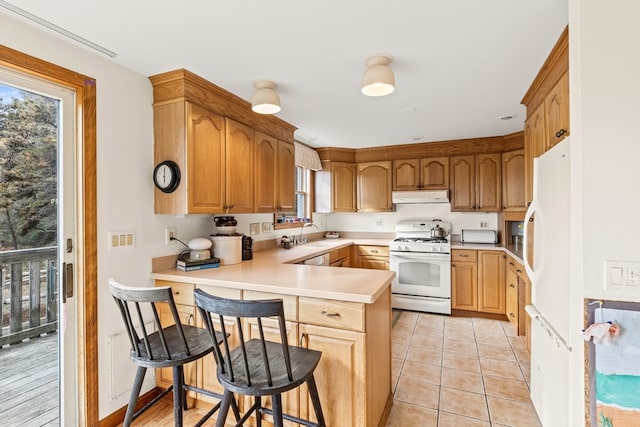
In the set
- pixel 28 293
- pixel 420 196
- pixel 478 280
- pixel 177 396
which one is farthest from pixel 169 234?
pixel 478 280

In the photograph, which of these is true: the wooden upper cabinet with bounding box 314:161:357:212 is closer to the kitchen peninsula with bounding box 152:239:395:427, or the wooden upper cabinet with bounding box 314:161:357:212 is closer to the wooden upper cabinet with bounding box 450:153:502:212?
the wooden upper cabinet with bounding box 450:153:502:212

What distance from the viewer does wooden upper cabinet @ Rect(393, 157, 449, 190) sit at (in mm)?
4234

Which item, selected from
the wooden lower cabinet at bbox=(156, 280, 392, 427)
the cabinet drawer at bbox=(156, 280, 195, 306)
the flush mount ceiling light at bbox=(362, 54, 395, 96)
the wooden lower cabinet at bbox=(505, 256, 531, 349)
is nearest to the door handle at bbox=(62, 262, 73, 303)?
the cabinet drawer at bbox=(156, 280, 195, 306)

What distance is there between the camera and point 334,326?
1.63m

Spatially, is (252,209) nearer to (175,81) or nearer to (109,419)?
(175,81)

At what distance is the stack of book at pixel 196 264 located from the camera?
7.13 ft

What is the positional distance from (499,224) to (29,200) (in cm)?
483

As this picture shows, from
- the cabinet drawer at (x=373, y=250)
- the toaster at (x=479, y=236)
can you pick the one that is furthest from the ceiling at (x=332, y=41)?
the cabinet drawer at (x=373, y=250)

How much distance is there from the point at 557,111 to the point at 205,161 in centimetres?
230

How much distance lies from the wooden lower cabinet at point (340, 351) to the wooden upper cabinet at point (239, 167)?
88 centimetres

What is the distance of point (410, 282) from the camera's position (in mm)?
4059

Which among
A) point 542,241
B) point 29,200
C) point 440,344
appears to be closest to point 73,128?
point 29,200

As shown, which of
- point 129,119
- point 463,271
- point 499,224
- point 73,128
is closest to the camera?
point 73,128

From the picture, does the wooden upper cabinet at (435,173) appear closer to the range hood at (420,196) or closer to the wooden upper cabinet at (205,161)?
the range hood at (420,196)
